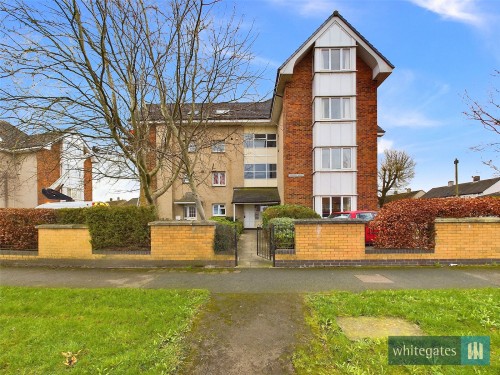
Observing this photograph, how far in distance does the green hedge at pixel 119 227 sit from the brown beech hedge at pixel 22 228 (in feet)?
5.50

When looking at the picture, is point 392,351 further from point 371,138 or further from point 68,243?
point 371,138

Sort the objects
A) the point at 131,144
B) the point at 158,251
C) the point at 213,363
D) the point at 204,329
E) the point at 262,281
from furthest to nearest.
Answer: the point at 131,144
the point at 158,251
the point at 262,281
the point at 204,329
the point at 213,363

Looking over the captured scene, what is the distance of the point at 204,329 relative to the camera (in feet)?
11.3

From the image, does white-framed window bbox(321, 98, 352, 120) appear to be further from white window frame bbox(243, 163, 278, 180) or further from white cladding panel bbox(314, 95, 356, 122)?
white window frame bbox(243, 163, 278, 180)

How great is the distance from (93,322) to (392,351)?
3.75m

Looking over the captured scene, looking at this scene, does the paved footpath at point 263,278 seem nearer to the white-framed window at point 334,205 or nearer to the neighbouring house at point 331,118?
the white-framed window at point 334,205

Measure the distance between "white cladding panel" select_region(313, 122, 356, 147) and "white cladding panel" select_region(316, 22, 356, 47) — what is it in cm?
470

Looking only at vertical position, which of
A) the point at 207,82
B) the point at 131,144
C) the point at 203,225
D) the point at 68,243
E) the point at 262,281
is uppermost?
the point at 207,82

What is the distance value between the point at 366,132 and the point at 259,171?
8.76m

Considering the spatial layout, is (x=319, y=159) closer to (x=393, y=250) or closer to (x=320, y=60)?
(x=320, y=60)

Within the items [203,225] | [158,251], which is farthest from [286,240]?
[158,251]

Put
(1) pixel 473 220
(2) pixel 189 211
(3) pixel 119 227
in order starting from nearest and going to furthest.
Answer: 1. (1) pixel 473 220
2. (3) pixel 119 227
3. (2) pixel 189 211

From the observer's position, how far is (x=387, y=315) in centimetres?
374

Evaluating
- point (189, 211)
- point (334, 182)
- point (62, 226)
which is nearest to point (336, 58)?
point (334, 182)
